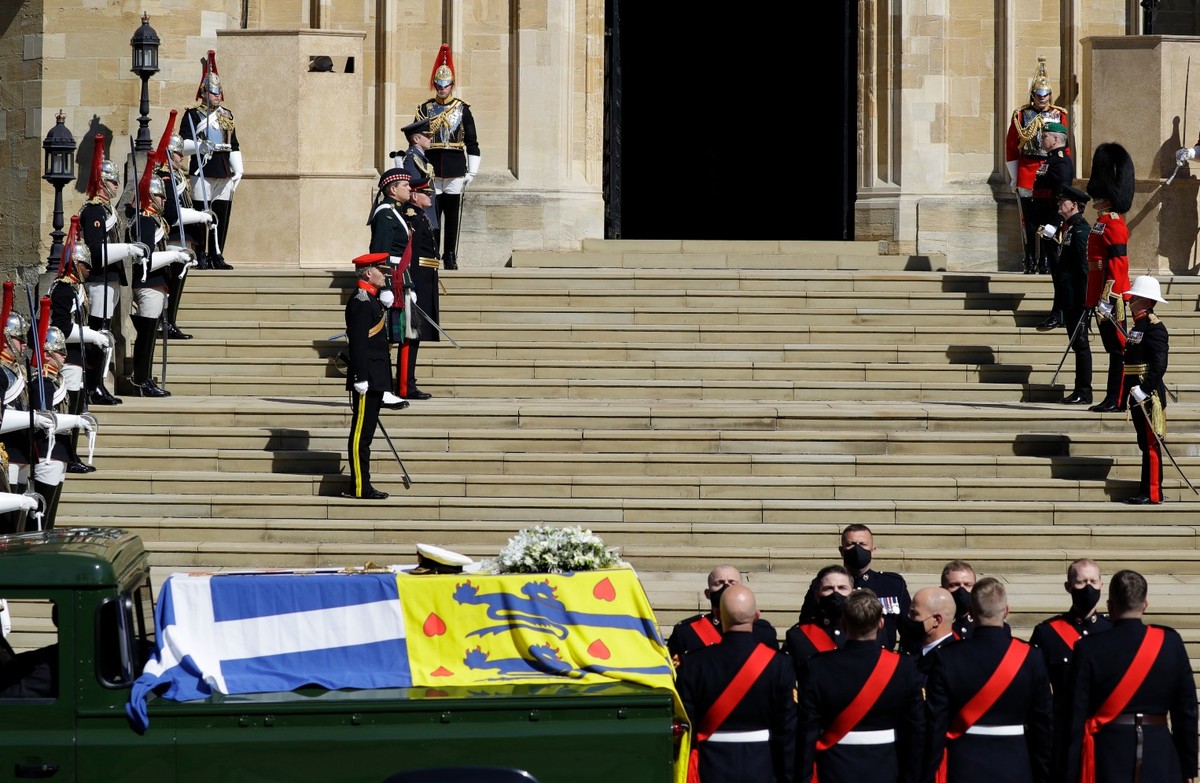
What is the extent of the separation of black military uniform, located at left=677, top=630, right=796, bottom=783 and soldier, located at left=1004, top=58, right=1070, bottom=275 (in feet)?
42.4

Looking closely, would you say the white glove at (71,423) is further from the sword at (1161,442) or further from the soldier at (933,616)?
the sword at (1161,442)

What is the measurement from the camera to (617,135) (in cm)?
2231

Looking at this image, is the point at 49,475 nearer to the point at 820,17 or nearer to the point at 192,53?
the point at 192,53

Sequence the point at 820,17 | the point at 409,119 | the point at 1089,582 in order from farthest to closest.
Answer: the point at 820,17
the point at 409,119
the point at 1089,582

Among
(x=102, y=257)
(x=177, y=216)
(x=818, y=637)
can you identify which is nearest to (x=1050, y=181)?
(x=177, y=216)

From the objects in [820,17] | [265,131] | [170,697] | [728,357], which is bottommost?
[170,697]

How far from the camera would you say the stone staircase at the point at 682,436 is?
525 inches

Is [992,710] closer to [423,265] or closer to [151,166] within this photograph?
[423,265]

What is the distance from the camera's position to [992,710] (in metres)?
7.52

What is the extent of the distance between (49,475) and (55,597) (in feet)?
20.0

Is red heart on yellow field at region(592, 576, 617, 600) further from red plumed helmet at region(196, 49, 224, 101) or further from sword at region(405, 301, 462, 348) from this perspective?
red plumed helmet at region(196, 49, 224, 101)

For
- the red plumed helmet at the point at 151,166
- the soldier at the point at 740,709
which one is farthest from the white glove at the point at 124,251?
the soldier at the point at 740,709

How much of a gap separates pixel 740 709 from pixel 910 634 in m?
1.86

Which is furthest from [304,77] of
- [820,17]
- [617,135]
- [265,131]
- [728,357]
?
[820,17]
